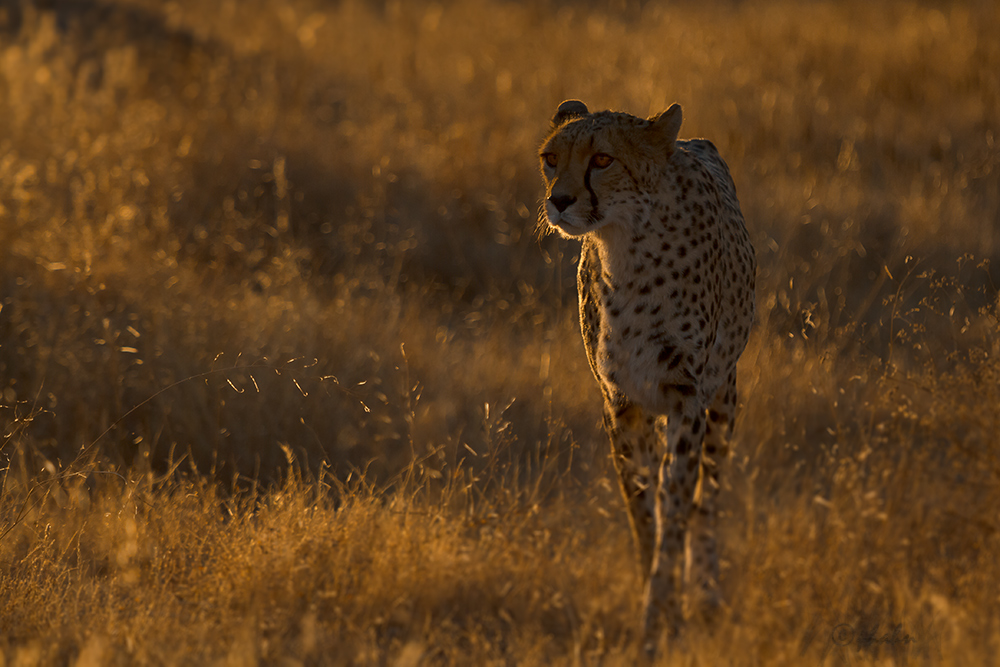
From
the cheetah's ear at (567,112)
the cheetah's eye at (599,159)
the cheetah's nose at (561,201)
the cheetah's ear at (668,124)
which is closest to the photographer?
the cheetah's nose at (561,201)

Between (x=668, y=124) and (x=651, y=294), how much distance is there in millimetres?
510

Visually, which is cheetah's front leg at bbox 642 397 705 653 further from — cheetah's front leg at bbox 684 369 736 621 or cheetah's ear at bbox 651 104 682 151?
cheetah's ear at bbox 651 104 682 151

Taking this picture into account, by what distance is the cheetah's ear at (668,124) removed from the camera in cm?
302

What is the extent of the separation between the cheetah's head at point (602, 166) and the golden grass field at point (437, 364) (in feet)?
2.48

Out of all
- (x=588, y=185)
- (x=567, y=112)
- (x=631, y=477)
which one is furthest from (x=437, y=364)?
(x=588, y=185)

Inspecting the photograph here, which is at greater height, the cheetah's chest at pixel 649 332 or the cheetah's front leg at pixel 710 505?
the cheetah's chest at pixel 649 332

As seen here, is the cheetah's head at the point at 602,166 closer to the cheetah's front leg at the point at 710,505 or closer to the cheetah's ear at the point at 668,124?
the cheetah's ear at the point at 668,124

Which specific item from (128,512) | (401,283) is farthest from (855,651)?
(401,283)

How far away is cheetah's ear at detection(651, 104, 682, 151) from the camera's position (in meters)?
3.02

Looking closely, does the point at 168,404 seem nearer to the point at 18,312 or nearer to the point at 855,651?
the point at 18,312

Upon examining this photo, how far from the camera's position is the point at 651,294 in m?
3.04

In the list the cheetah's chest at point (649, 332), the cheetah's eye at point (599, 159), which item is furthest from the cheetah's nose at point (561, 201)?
the cheetah's chest at point (649, 332)

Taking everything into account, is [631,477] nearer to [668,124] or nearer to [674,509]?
[674,509]

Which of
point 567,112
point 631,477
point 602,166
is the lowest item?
point 631,477
